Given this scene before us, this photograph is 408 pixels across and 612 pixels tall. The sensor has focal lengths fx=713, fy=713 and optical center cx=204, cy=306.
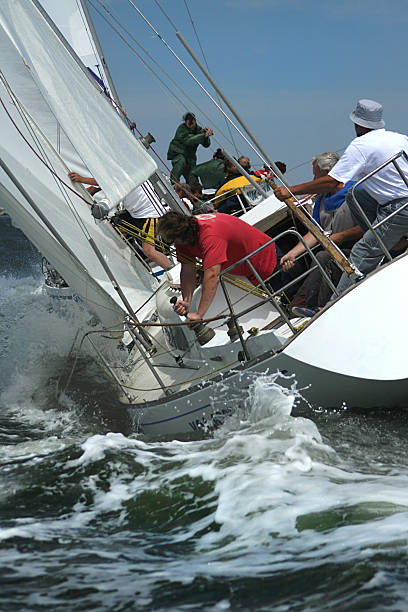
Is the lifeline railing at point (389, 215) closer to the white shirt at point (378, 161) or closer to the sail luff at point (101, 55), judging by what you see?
the white shirt at point (378, 161)

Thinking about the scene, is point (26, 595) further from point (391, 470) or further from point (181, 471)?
point (391, 470)

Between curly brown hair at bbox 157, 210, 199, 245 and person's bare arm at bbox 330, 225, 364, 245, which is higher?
curly brown hair at bbox 157, 210, 199, 245

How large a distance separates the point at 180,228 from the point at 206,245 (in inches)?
8.0

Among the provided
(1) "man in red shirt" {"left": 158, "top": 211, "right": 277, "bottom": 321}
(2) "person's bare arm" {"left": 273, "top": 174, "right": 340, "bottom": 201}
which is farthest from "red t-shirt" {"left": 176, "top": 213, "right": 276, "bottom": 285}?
(2) "person's bare arm" {"left": 273, "top": 174, "right": 340, "bottom": 201}

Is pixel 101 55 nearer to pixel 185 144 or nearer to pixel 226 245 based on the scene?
pixel 185 144

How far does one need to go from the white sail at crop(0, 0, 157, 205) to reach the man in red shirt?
1.67 ft

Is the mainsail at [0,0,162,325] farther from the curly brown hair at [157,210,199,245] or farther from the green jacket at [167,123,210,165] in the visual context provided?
the green jacket at [167,123,210,165]

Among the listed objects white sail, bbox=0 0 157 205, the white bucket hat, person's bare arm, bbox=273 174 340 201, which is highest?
white sail, bbox=0 0 157 205

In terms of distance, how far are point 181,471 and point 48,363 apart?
146 inches

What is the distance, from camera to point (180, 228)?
4566 mm

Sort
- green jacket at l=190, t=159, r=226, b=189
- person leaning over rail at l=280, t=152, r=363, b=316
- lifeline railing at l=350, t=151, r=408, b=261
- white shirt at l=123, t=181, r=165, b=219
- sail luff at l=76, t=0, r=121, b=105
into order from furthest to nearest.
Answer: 1. green jacket at l=190, t=159, r=226, b=189
2. sail luff at l=76, t=0, r=121, b=105
3. white shirt at l=123, t=181, r=165, b=219
4. person leaning over rail at l=280, t=152, r=363, b=316
5. lifeline railing at l=350, t=151, r=408, b=261

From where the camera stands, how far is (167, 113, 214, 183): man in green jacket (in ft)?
37.0

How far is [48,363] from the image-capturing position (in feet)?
24.1

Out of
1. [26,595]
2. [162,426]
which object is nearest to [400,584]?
[26,595]
